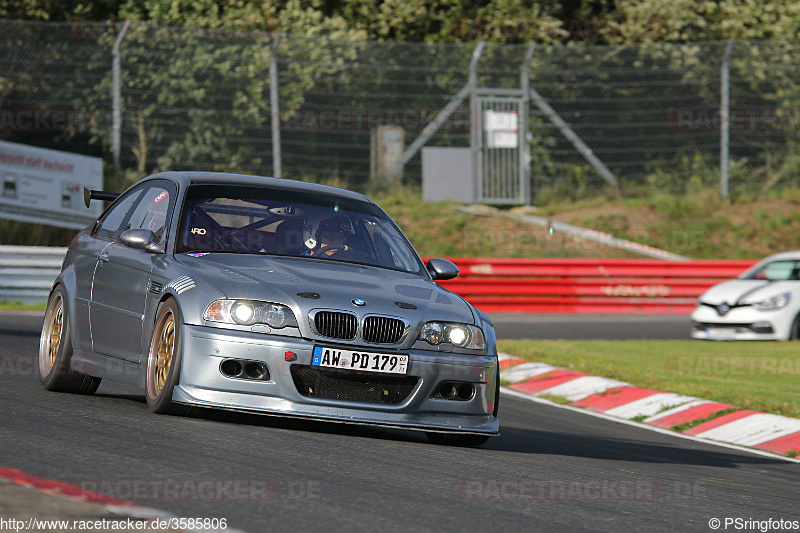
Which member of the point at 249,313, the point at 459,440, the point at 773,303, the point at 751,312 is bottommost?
the point at 751,312

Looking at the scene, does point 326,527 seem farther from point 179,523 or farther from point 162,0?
point 162,0

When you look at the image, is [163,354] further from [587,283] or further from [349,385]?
[587,283]

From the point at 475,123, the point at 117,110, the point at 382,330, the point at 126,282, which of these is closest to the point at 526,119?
the point at 475,123

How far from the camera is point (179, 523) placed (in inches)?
162

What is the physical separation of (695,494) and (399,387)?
62.8 inches

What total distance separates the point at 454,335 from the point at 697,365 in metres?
7.71

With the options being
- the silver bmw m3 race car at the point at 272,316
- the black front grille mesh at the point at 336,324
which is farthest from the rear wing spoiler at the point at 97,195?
the black front grille mesh at the point at 336,324

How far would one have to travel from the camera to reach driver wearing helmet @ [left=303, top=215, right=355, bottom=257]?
7.35m

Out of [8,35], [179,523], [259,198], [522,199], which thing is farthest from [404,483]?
[522,199]

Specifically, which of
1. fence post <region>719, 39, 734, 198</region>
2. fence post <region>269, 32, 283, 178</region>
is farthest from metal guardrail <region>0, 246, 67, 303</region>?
fence post <region>719, 39, 734, 198</region>

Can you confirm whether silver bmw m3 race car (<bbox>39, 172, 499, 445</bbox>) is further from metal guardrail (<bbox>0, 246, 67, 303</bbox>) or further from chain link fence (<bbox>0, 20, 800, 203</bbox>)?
chain link fence (<bbox>0, 20, 800, 203</bbox>)

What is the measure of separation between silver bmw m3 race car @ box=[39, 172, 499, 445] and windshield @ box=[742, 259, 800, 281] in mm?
10833

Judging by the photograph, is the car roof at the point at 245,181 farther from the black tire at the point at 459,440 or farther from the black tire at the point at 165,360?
the black tire at the point at 459,440

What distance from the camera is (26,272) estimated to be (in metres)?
16.8
